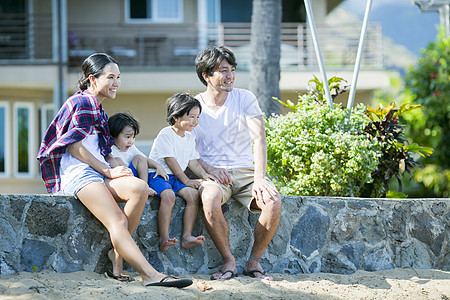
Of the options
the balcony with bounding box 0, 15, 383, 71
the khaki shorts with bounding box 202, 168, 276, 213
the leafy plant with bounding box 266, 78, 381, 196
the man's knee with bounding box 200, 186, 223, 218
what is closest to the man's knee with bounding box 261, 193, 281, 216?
the khaki shorts with bounding box 202, 168, 276, 213

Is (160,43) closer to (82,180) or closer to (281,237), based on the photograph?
(281,237)

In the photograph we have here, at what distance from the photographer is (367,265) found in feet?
17.9

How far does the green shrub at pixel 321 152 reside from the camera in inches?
235

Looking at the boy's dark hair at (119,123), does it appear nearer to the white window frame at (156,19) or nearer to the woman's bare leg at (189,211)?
the woman's bare leg at (189,211)

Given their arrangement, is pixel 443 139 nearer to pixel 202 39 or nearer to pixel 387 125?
pixel 202 39

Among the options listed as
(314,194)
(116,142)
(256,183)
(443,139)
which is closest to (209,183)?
(256,183)

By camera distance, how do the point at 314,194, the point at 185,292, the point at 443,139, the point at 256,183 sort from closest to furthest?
Result: 1. the point at 185,292
2. the point at 256,183
3. the point at 314,194
4. the point at 443,139

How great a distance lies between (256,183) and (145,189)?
89 cm

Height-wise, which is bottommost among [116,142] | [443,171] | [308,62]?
[443,171]

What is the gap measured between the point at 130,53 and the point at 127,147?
1055 centimetres

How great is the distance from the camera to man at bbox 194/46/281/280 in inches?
192

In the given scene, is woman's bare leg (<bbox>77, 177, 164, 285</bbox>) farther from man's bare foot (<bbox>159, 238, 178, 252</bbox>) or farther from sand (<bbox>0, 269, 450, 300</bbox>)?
man's bare foot (<bbox>159, 238, 178, 252</bbox>)

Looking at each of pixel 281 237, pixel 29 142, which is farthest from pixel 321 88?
pixel 29 142

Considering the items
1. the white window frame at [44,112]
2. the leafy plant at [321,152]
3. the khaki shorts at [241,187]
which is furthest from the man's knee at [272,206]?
the white window frame at [44,112]
